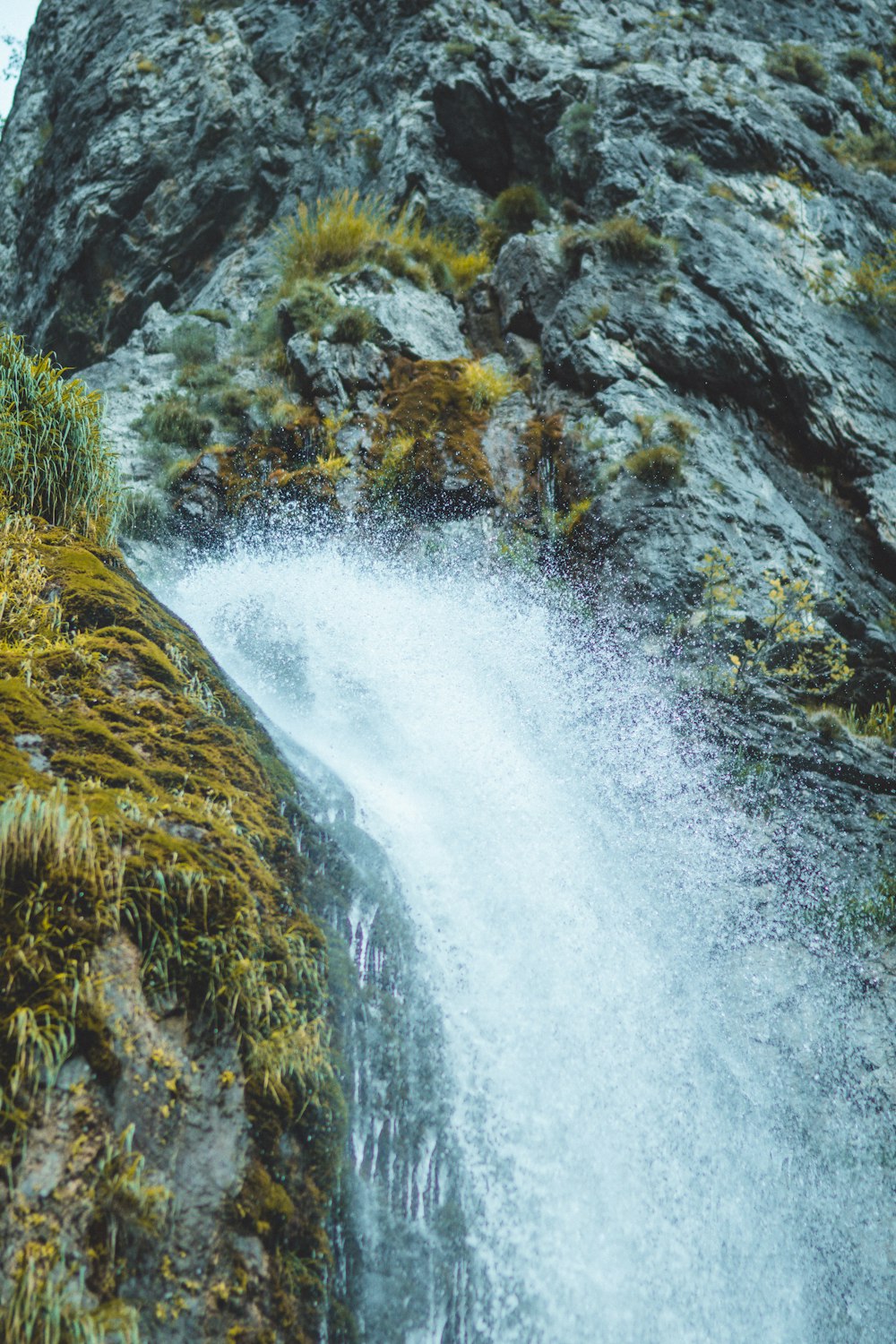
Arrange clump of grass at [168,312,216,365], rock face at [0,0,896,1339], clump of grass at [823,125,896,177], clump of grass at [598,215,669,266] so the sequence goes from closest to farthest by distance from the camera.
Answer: rock face at [0,0,896,1339], clump of grass at [598,215,669,266], clump of grass at [168,312,216,365], clump of grass at [823,125,896,177]

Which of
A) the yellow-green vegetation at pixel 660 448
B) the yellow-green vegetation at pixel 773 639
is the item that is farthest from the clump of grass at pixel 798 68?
the yellow-green vegetation at pixel 773 639

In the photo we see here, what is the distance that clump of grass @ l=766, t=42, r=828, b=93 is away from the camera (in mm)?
13062

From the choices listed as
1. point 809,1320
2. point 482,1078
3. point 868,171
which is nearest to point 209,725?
point 482,1078

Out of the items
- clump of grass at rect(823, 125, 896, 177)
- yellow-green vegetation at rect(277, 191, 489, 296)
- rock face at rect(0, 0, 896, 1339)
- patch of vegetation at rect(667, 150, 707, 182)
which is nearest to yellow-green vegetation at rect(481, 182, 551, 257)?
rock face at rect(0, 0, 896, 1339)

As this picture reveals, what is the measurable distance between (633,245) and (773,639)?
5.56 metres

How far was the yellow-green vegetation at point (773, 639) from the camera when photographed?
7.02 m

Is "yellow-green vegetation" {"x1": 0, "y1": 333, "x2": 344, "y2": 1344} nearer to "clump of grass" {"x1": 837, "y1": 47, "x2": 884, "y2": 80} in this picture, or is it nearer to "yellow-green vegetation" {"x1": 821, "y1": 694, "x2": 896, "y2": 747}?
"yellow-green vegetation" {"x1": 821, "y1": 694, "x2": 896, "y2": 747}

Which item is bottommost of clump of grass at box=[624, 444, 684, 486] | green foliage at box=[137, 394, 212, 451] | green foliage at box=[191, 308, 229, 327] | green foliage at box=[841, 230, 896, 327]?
green foliage at box=[137, 394, 212, 451]

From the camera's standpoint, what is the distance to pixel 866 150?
1242cm

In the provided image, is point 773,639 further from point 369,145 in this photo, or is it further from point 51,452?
point 369,145

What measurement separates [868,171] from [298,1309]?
14571mm

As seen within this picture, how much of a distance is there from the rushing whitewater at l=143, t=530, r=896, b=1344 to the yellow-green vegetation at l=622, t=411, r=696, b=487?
1.53 m

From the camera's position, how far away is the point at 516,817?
5789mm

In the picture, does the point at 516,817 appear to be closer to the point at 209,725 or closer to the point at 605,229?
the point at 209,725
